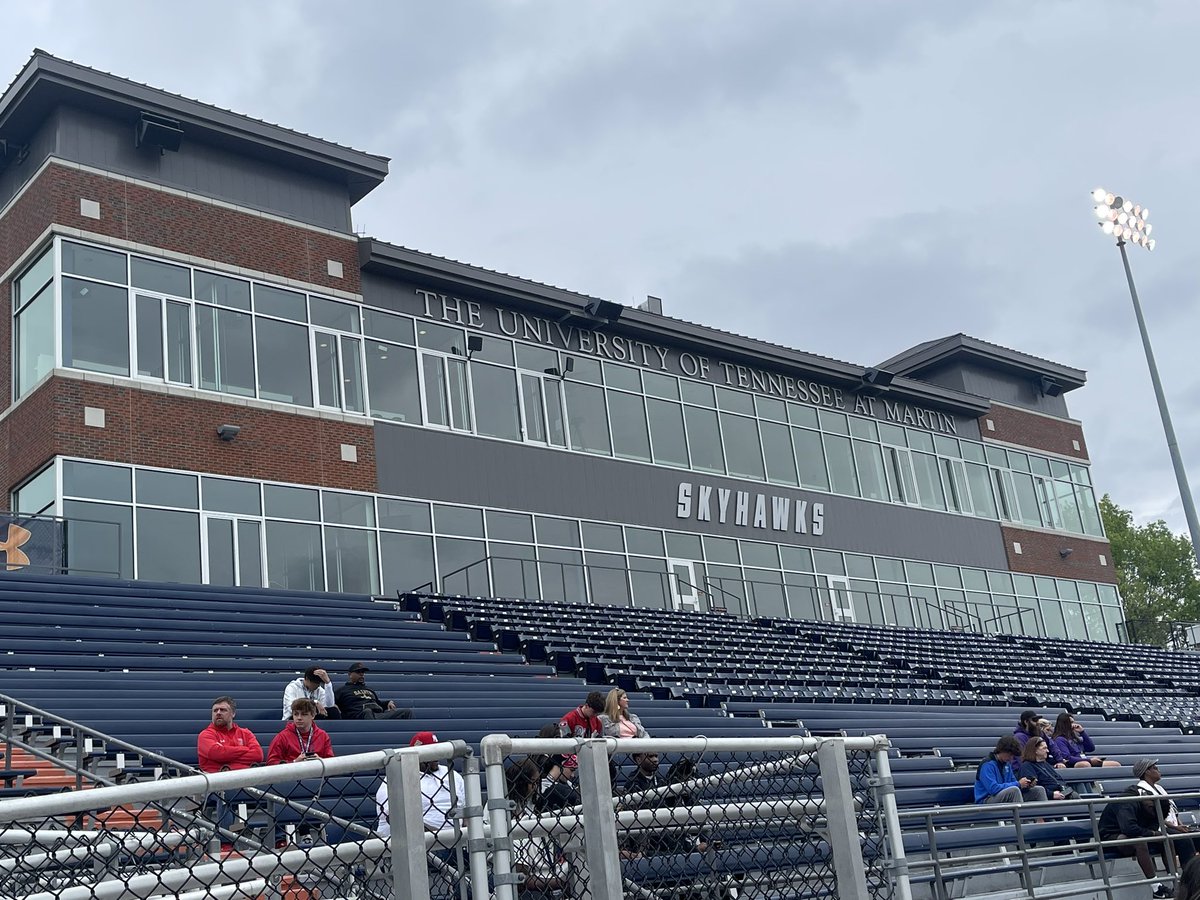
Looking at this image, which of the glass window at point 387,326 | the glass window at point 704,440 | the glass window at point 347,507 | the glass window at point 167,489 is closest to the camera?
the glass window at point 167,489

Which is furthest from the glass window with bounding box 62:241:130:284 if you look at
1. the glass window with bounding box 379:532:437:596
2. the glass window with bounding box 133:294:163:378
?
the glass window with bounding box 379:532:437:596

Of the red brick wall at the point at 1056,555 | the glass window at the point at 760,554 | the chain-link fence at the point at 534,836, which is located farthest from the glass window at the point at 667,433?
the chain-link fence at the point at 534,836

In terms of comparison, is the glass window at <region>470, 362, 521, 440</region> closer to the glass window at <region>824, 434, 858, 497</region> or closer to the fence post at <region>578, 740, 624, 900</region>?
the glass window at <region>824, 434, 858, 497</region>

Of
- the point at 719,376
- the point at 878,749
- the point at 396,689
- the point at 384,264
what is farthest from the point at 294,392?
the point at 878,749

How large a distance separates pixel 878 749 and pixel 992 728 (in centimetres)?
1464

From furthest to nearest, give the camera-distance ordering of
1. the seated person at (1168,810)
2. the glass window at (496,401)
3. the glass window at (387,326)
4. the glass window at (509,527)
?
the glass window at (496,401), the glass window at (509,527), the glass window at (387,326), the seated person at (1168,810)

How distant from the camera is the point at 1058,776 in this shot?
1214 cm

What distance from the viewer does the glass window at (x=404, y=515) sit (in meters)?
22.0

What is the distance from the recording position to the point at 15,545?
1758cm

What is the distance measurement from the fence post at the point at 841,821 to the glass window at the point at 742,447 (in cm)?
2459

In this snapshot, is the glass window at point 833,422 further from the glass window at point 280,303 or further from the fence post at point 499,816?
the fence post at point 499,816

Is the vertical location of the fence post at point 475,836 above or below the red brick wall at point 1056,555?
below

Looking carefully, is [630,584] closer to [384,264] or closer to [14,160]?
[384,264]

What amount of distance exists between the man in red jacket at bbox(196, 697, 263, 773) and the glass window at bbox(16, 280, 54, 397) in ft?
38.4
